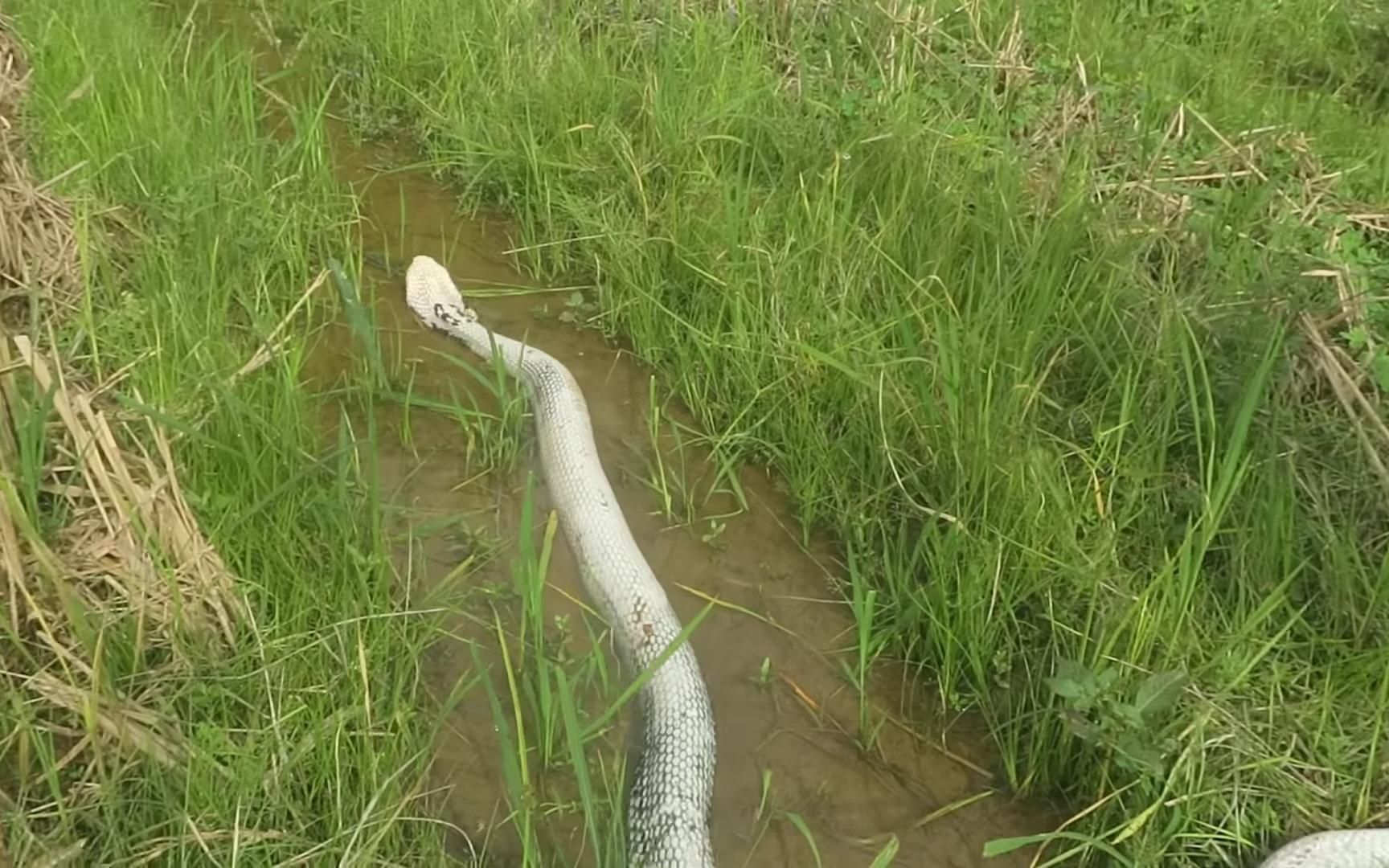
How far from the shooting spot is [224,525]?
7.59 feet

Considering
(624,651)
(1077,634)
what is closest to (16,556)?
(624,651)

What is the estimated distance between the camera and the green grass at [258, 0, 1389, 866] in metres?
2.23

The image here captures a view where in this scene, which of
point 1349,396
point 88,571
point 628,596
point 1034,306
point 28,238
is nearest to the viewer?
point 88,571

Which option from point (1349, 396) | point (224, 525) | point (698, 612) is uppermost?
point (1349, 396)

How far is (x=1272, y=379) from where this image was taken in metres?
2.52

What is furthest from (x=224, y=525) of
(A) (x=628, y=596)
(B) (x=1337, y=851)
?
(B) (x=1337, y=851)

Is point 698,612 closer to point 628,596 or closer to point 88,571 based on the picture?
point 628,596

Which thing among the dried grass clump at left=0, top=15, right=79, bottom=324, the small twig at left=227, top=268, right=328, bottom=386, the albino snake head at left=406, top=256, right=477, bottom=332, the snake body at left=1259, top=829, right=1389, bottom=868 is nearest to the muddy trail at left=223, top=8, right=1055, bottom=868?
the albino snake head at left=406, top=256, right=477, bottom=332

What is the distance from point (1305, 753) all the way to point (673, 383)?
1845mm

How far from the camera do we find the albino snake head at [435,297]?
11.2ft

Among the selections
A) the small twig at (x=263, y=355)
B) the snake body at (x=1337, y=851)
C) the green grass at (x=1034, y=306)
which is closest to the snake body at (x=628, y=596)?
the green grass at (x=1034, y=306)

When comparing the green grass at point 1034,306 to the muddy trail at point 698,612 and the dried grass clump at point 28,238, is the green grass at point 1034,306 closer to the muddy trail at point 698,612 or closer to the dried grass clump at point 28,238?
the muddy trail at point 698,612

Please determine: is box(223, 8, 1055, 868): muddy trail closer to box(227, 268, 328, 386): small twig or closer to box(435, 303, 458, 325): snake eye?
box(435, 303, 458, 325): snake eye

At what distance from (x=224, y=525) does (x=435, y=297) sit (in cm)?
132
